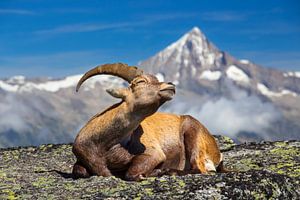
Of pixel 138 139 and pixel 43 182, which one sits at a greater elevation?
pixel 138 139

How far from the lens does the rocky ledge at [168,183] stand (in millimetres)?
13492

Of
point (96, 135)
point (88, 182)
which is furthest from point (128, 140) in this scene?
point (88, 182)

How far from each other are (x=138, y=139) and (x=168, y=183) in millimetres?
3712

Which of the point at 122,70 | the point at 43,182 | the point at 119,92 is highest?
the point at 122,70

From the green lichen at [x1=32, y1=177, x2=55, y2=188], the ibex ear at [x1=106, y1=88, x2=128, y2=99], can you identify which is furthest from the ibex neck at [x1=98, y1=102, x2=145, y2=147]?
the green lichen at [x1=32, y1=177, x2=55, y2=188]

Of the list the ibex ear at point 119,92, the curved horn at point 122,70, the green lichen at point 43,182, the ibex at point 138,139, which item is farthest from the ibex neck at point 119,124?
the green lichen at point 43,182

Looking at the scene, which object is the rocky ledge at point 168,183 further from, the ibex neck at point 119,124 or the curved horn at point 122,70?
the curved horn at point 122,70

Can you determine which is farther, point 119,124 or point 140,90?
point 119,124

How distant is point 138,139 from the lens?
18.0m

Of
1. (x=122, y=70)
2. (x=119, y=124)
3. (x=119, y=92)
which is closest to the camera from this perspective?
(x=119, y=92)

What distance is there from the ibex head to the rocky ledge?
2075 mm

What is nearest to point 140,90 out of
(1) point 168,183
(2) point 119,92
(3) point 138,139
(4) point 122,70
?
(2) point 119,92

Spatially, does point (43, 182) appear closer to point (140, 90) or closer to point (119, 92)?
point (119, 92)

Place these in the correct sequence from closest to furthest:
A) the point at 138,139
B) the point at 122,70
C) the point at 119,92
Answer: the point at 119,92
the point at 122,70
the point at 138,139
